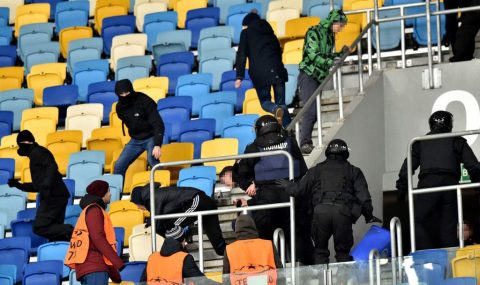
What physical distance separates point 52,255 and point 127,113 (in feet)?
6.58

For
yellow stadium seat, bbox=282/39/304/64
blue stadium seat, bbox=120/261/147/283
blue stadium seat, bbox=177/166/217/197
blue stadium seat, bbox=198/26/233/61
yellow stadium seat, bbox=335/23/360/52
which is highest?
blue stadium seat, bbox=198/26/233/61

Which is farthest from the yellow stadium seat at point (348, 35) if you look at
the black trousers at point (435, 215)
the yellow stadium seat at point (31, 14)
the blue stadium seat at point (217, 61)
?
the yellow stadium seat at point (31, 14)

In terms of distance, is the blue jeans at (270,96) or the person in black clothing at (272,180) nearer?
the person in black clothing at (272,180)

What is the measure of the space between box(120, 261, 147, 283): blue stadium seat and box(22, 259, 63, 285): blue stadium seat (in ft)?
4.25

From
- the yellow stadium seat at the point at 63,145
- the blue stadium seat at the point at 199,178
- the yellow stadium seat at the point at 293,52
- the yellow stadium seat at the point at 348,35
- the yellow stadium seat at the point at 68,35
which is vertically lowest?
the blue stadium seat at the point at 199,178

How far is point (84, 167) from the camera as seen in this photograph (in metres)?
22.2

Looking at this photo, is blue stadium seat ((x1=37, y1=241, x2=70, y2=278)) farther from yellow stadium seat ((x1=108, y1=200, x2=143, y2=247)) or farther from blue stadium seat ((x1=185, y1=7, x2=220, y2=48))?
blue stadium seat ((x1=185, y1=7, x2=220, y2=48))

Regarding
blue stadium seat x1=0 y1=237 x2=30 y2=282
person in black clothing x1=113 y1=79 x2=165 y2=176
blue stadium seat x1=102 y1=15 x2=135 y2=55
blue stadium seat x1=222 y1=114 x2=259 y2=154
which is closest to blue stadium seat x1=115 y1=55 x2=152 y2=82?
blue stadium seat x1=102 y1=15 x2=135 y2=55

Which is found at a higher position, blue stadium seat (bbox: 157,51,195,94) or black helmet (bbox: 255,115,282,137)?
blue stadium seat (bbox: 157,51,195,94)

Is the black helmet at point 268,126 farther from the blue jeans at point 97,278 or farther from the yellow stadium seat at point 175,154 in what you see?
the yellow stadium seat at point 175,154

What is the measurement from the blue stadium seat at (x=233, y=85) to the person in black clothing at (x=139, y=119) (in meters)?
2.11

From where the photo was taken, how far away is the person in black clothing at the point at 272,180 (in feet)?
59.1

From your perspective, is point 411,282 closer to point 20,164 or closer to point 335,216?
point 335,216

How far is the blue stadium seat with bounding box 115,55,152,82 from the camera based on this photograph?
2489 centimetres
